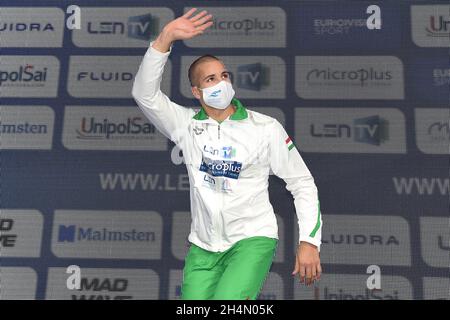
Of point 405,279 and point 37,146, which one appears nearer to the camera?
point 405,279

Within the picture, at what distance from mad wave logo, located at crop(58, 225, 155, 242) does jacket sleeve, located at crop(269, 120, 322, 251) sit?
101 centimetres

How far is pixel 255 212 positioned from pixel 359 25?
1.53 meters

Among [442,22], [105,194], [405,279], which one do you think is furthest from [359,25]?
[105,194]

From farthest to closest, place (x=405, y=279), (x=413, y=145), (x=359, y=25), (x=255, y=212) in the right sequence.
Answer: (x=359, y=25) < (x=413, y=145) < (x=405, y=279) < (x=255, y=212)

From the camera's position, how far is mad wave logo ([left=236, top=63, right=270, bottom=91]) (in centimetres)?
218

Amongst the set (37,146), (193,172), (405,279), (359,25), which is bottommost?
(405,279)

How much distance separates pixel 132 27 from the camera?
7.49 feet

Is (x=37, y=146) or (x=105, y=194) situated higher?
(x=37, y=146)

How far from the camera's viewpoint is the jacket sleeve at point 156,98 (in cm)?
127

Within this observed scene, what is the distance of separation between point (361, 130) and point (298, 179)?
3.13 feet

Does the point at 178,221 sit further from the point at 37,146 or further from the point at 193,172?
the point at 37,146

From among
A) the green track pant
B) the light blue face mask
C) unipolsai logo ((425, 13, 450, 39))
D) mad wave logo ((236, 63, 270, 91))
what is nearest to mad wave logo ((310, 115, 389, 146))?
mad wave logo ((236, 63, 270, 91))

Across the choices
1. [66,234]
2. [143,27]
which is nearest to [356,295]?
[66,234]

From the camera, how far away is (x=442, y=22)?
87.5 inches
